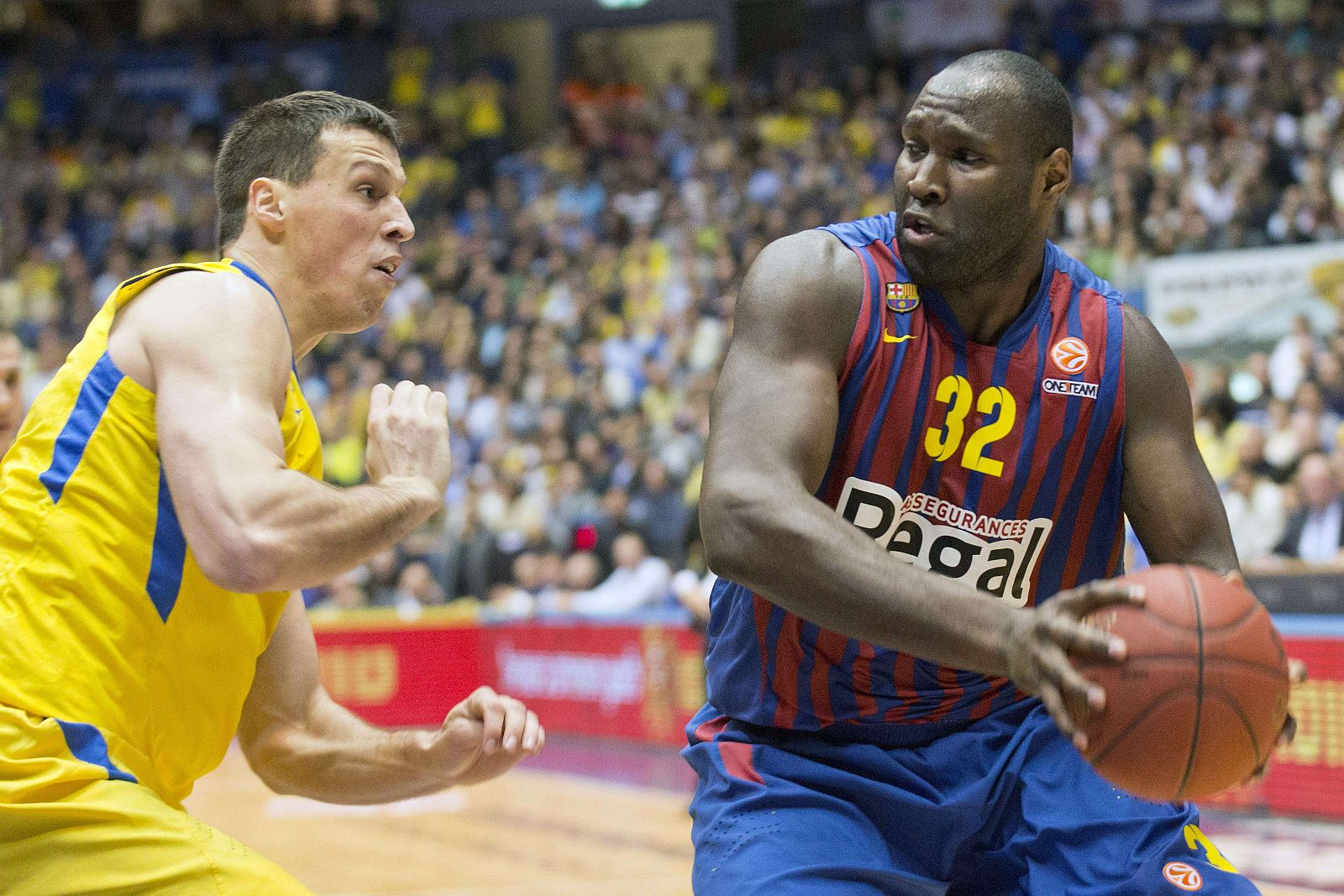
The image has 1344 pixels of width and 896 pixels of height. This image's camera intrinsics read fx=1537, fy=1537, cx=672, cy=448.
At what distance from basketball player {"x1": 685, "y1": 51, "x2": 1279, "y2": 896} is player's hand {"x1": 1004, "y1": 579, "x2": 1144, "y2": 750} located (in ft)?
1.98

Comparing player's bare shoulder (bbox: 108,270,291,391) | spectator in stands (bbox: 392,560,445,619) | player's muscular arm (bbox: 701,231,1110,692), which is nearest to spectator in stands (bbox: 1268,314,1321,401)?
spectator in stands (bbox: 392,560,445,619)

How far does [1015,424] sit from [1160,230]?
9.48m

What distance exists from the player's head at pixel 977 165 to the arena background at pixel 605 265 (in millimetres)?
2171

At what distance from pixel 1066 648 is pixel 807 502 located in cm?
53

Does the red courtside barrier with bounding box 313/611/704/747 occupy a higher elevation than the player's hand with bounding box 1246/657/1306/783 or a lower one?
lower

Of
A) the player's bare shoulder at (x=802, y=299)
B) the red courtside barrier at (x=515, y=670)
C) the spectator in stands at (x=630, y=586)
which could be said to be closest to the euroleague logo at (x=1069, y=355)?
the player's bare shoulder at (x=802, y=299)

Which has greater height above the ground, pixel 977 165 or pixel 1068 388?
pixel 977 165

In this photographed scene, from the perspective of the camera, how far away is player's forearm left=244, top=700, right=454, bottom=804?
10.1 ft

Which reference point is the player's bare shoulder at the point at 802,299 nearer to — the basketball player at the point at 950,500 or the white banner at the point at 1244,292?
the basketball player at the point at 950,500

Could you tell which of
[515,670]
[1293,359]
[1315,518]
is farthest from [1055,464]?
[515,670]

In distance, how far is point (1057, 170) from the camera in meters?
2.93

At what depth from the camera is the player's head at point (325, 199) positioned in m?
2.89

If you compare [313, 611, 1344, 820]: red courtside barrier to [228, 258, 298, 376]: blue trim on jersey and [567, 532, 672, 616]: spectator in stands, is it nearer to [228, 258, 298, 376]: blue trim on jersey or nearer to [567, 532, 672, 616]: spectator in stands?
[567, 532, 672, 616]: spectator in stands

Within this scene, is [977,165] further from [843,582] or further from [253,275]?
[253,275]
